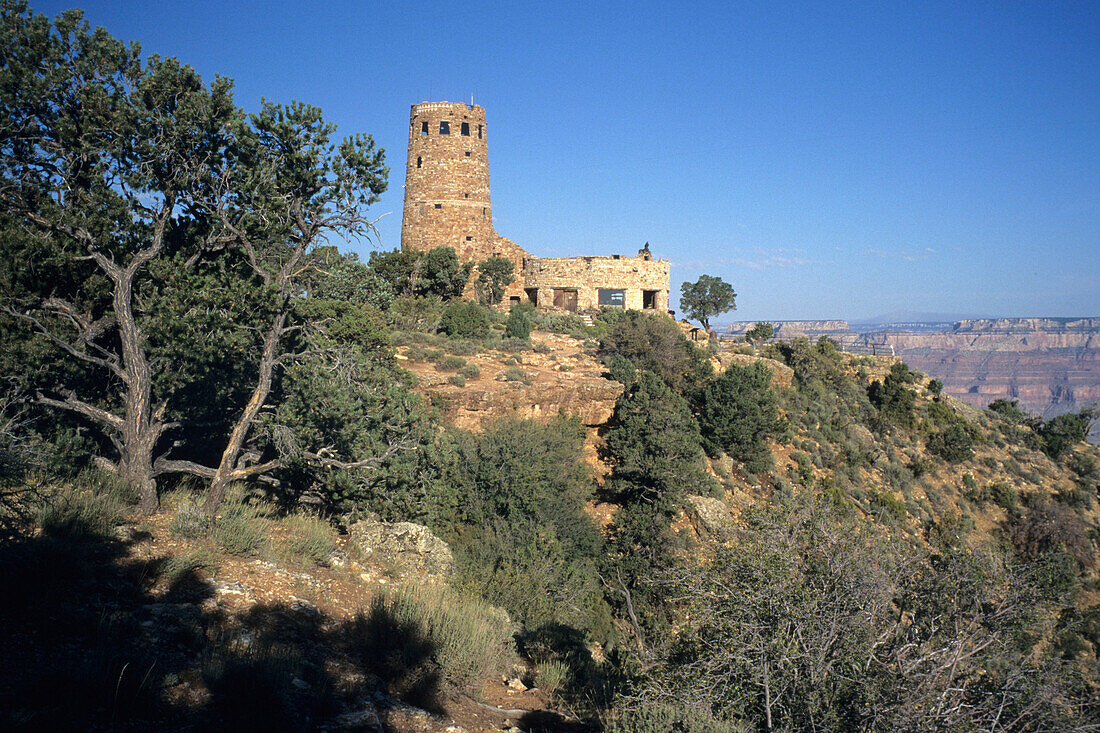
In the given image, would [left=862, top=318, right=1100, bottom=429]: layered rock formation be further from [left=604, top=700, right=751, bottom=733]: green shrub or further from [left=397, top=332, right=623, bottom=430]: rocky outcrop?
[left=604, top=700, right=751, bottom=733]: green shrub

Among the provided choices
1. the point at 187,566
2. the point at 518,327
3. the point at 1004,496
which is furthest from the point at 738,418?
the point at 187,566

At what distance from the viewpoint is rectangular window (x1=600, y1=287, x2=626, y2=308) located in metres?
33.6

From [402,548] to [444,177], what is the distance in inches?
961

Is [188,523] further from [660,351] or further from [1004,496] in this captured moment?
[1004,496]

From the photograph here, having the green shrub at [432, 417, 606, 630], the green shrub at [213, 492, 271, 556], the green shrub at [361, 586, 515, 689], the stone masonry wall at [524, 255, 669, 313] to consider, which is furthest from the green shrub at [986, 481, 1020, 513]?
the green shrub at [213, 492, 271, 556]

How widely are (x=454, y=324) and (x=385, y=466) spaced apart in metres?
14.4

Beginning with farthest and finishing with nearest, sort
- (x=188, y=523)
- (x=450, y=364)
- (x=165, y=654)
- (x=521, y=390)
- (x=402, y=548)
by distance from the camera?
1. (x=450, y=364)
2. (x=521, y=390)
3. (x=402, y=548)
4. (x=188, y=523)
5. (x=165, y=654)

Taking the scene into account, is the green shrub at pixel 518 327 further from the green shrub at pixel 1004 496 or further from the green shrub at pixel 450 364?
the green shrub at pixel 1004 496

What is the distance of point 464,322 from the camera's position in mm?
24906

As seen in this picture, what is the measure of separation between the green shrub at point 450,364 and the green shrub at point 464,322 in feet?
14.5

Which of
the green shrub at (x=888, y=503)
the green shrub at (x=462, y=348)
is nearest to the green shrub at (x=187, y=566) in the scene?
the green shrub at (x=462, y=348)

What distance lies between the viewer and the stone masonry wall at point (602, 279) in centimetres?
3359

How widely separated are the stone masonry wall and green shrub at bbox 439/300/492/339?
8.97m

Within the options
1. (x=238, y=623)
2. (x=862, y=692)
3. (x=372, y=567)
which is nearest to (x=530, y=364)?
(x=372, y=567)
